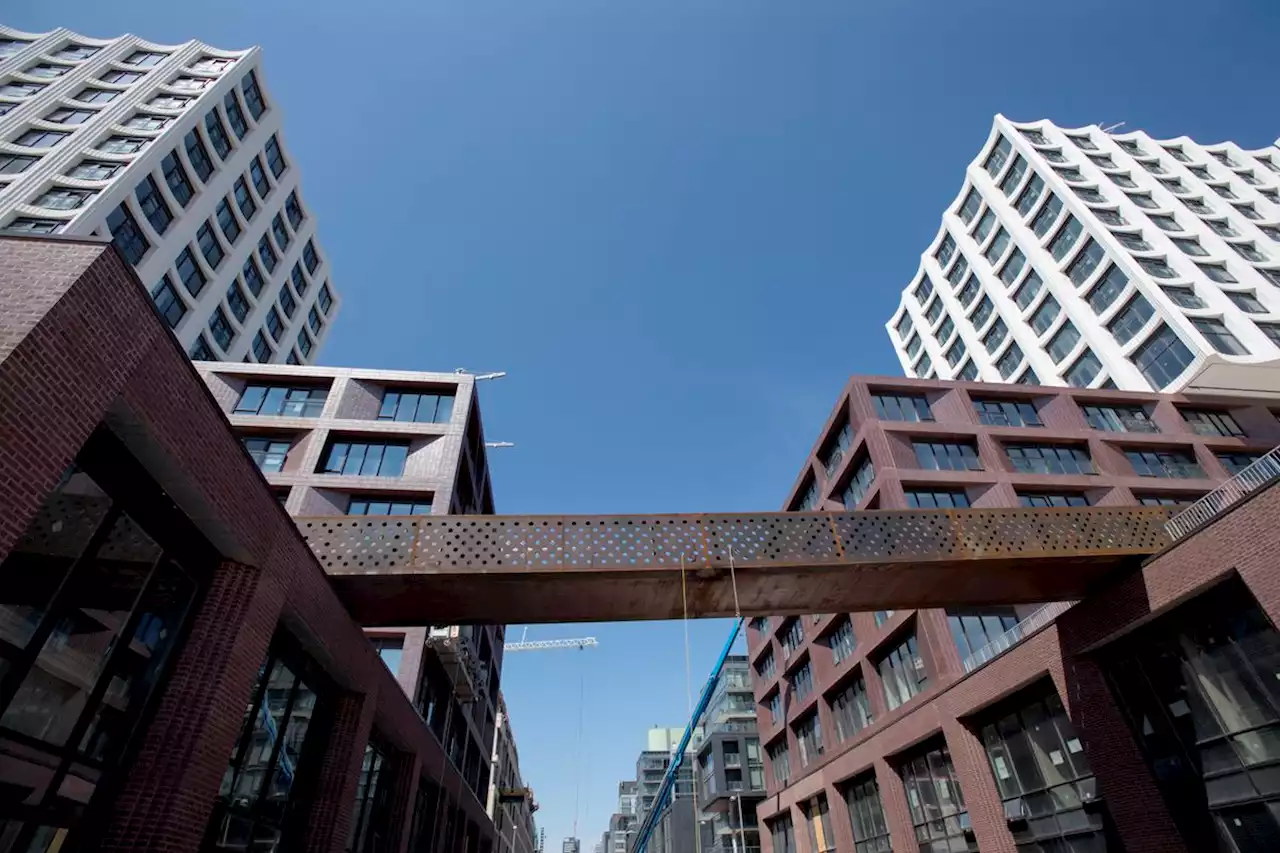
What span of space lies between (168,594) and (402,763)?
440 inches

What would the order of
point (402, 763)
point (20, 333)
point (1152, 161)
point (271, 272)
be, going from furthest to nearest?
point (1152, 161)
point (271, 272)
point (402, 763)
point (20, 333)

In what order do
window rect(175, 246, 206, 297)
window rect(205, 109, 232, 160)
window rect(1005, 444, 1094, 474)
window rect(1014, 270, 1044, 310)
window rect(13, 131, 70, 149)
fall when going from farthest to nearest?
window rect(1014, 270, 1044, 310), window rect(205, 109, 232, 160), window rect(175, 246, 206, 297), window rect(13, 131, 70, 149), window rect(1005, 444, 1094, 474)

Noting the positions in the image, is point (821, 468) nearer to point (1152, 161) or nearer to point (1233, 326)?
point (1233, 326)

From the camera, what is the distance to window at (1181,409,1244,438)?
1426 inches

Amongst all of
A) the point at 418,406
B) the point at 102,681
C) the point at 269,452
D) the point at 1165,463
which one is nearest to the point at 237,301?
the point at 269,452

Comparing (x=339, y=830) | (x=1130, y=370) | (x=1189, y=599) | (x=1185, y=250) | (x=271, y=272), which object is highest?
(x=271, y=272)

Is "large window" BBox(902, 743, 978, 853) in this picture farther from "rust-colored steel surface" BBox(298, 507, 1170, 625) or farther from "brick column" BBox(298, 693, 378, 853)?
"brick column" BBox(298, 693, 378, 853)

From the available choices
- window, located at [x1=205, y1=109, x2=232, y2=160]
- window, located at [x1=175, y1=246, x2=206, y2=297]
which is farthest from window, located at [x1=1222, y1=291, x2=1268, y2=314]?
window, located at [x1=205, y1=109, x2=232, y2=160]

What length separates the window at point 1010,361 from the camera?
50.7m

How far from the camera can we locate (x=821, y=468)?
37219 mm

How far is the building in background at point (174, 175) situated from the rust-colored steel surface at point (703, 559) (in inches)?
985

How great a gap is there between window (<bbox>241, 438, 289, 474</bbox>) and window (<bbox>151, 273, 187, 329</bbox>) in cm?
1381

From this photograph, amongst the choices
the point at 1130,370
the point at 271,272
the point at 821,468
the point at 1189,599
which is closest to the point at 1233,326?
the point at 1130,370

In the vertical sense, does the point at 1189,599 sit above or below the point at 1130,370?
below
